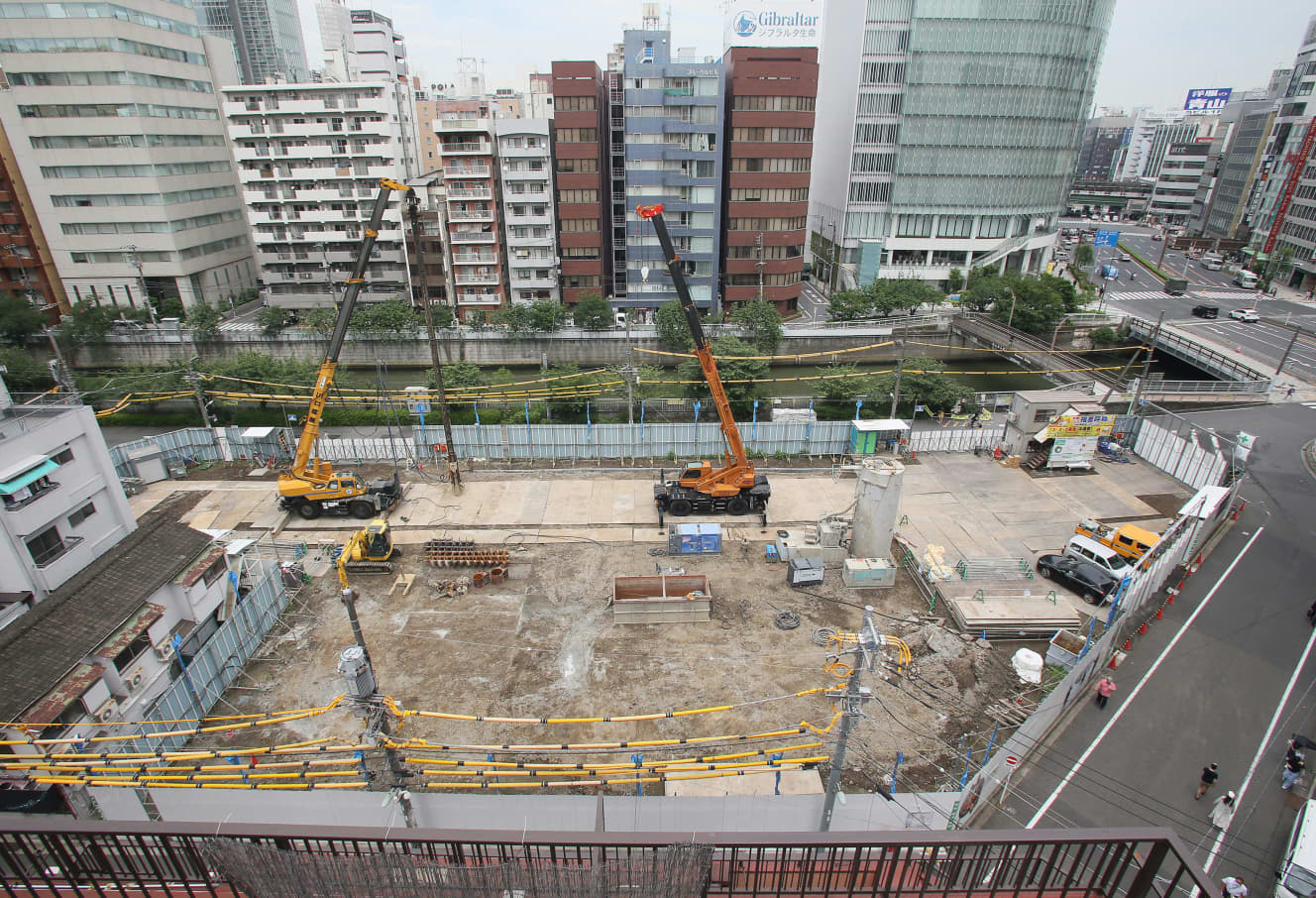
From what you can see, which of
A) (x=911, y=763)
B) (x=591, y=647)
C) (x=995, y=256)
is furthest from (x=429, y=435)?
(x=995, y=256)

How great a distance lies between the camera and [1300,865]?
13406 mm

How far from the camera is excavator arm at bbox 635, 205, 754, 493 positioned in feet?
79.8

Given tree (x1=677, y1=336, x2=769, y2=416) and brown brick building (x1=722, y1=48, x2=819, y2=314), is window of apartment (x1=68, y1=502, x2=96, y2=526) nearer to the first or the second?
tree (x1=677, y1=336, x2=769, y2=416)

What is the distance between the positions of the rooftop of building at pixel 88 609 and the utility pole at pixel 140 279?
129 feet

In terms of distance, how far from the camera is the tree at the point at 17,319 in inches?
1881

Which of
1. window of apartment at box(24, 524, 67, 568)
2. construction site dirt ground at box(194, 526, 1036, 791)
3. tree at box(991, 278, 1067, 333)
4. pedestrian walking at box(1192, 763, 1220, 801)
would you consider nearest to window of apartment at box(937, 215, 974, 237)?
tree at box(991, 278, 1067, 333)

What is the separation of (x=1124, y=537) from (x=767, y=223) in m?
39.5

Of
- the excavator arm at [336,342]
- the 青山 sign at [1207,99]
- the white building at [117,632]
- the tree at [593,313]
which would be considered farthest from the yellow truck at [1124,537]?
the 青山 sign at [1207,99]

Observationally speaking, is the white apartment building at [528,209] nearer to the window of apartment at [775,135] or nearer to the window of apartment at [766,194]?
the window of apartment at [766,194]

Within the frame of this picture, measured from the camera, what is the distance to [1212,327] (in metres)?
54.6

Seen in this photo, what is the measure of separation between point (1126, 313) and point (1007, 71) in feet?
84.9

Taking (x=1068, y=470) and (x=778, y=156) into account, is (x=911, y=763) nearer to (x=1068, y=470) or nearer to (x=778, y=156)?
(x=1068, y=470)

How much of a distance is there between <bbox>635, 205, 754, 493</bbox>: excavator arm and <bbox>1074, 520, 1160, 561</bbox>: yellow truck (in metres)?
13.4

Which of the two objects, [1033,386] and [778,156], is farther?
[778,156]
